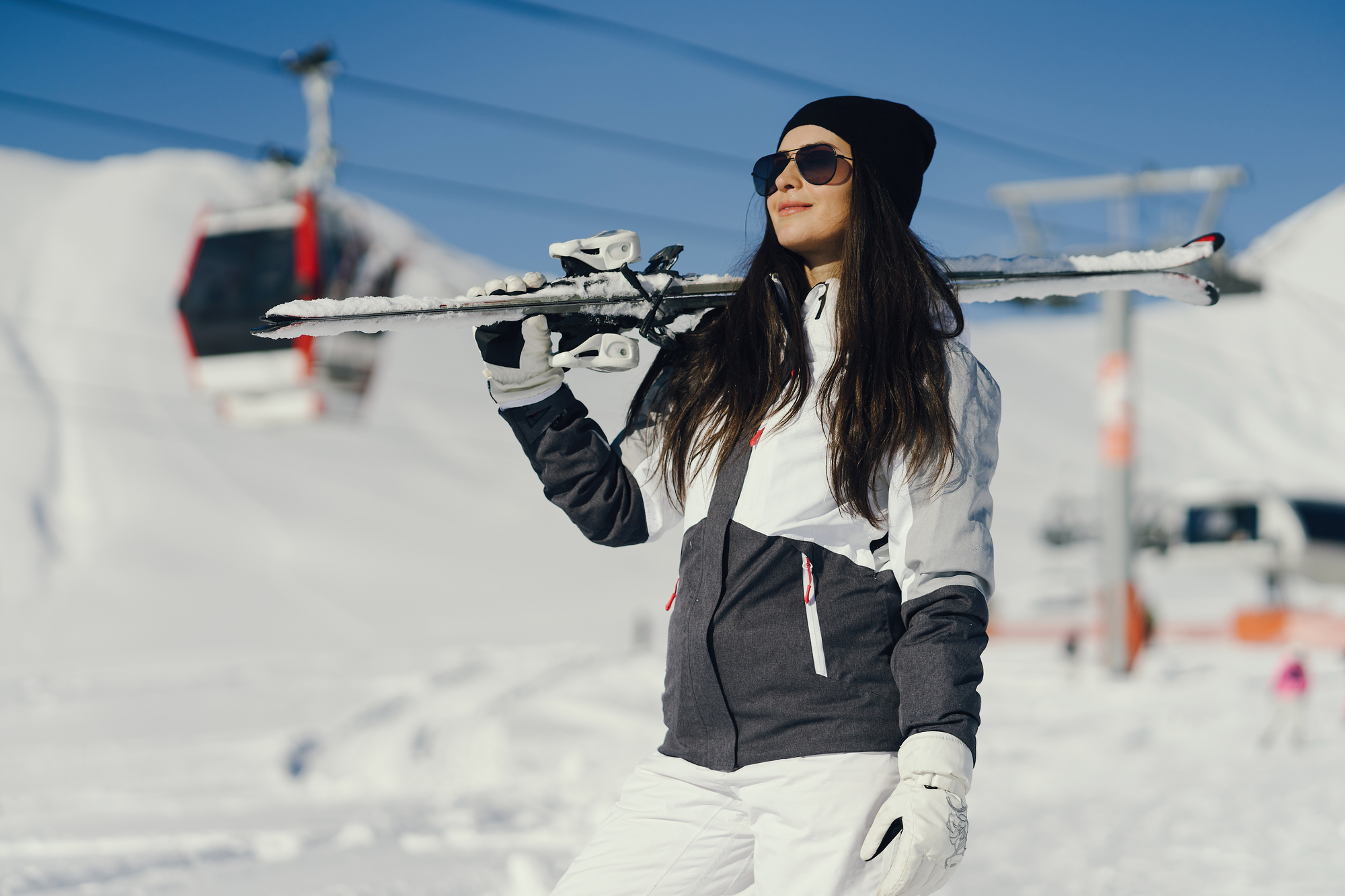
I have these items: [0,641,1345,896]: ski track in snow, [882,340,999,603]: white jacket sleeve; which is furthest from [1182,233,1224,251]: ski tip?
[0,641,1345,896]: ski track in snow

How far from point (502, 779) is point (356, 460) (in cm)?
4994

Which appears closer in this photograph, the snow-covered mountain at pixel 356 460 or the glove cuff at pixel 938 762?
the glove cuff at pixel 938 762

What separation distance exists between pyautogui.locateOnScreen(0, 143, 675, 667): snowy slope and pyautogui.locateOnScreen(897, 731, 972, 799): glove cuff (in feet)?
51.7

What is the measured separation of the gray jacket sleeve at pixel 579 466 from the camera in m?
2.11

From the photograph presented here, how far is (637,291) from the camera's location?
89.5 inches

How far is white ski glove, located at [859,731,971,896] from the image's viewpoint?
167 cm

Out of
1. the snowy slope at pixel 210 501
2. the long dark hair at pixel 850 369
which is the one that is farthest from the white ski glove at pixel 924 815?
the snowy slope at pixel 210 501


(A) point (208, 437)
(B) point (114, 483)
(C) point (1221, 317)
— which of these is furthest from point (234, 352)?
(C) point (1221, 317)

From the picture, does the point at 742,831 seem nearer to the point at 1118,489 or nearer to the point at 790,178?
A: the point at 790,178

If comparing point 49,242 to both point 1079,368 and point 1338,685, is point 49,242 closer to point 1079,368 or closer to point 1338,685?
point 1079,368

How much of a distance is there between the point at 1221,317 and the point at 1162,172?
8197 centimetres

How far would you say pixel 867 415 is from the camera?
1.89m

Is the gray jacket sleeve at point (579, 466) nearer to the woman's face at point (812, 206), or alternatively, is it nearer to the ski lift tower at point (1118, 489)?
the woman's face at point (812, 206)

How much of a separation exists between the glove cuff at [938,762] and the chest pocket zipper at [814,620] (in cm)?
18
